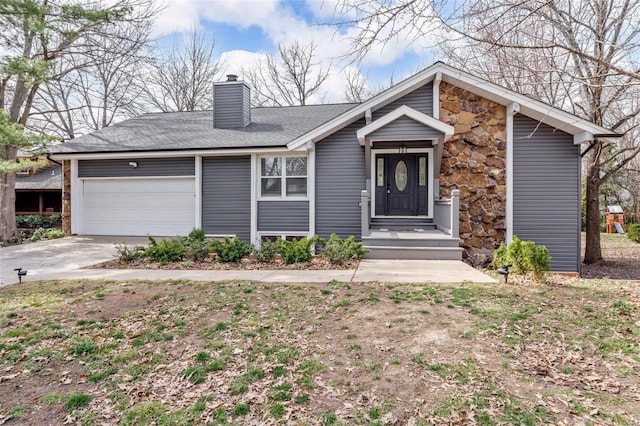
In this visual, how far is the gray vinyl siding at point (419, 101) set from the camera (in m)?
10.4

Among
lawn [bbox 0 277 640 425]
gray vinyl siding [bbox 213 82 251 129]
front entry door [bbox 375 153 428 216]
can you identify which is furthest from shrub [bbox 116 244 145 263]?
front entry door [bbox 375 153 428 216]

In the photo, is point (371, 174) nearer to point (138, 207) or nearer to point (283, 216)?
point (283, 216)

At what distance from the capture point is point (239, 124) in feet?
43.4

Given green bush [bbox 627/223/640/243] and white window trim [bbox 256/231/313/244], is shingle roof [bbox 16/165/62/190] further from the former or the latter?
green bush [bbox 627/223/640/243]

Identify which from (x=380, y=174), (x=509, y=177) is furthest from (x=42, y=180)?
(x=509, y=177)

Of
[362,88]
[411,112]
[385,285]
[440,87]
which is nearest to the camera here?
[385,285]

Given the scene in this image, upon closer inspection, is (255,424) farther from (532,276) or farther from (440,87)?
(440,87)

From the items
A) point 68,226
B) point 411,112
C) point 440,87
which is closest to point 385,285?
point 411,112

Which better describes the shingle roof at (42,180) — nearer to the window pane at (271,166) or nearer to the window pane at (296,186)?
the window pane at (271,166)

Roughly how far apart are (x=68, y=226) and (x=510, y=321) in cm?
1442

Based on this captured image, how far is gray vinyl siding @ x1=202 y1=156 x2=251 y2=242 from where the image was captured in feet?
37.9

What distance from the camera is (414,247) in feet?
29.3

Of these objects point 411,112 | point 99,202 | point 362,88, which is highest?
point 362,88

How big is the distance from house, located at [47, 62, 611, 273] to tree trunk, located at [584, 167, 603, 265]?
461cm
